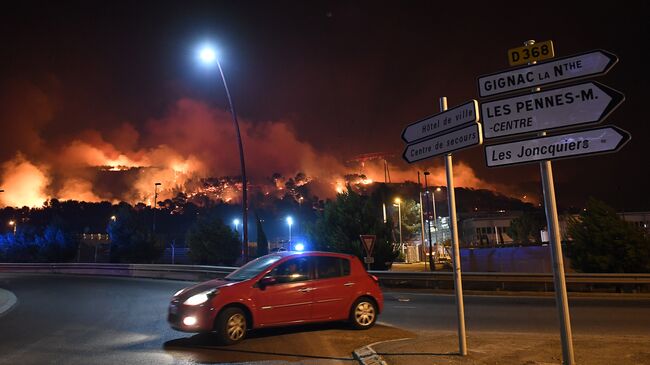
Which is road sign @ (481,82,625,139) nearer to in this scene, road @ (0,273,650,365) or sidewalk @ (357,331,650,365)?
sidewalk @ (357,331,650,365)

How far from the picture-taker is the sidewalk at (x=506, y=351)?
598cm

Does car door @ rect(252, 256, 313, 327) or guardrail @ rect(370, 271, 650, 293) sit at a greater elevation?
car door @ rect(252, 256, 313, 327)

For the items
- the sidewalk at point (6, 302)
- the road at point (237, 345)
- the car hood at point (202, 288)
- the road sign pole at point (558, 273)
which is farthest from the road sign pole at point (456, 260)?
the sidewalk at point (6, 302)

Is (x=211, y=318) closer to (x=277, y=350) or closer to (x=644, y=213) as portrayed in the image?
(x=277, y=350)

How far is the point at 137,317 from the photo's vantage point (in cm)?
1133

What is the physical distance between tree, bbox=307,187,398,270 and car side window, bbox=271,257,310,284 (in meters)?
13.8

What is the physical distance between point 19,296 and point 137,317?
30.9 ft

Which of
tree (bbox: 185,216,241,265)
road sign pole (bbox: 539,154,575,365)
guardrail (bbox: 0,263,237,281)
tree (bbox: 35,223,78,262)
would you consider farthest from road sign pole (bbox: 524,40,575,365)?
tree (bbox: 35,223,78,262)

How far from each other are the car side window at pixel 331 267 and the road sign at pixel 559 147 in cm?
470

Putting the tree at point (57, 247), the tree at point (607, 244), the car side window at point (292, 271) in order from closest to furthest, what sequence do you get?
1. the car side window at point (292, 271)
2. the tree at point (607, 244)
3. the tree at point (57, 247)

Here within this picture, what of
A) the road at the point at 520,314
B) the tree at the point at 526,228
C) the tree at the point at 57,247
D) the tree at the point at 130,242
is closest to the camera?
the road at the point at 520,314

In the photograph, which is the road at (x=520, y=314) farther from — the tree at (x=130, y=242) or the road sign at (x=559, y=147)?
the tree at (x=130, y=242)

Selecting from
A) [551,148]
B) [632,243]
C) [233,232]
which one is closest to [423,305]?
[551,148]

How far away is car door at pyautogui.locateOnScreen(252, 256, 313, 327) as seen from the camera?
830cm
